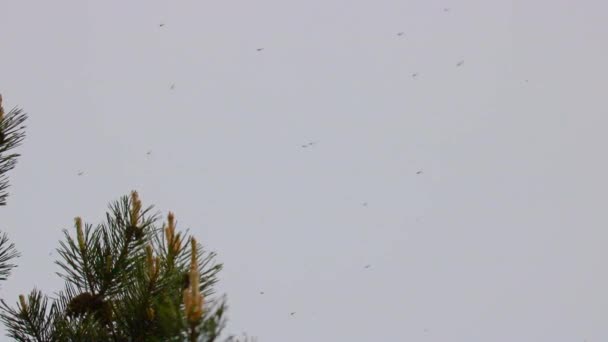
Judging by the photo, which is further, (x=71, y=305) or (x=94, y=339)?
(x=71, y=305)

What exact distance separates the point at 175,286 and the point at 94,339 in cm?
39

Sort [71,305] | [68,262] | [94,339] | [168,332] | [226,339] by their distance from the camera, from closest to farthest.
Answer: [226,339], [168,332], [94,339], [71,305], [68,262]

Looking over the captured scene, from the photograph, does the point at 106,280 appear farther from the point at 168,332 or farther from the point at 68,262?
the point at 168,332

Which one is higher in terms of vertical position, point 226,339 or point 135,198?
point 135,198

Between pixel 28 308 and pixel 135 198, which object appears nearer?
pixel 28 308

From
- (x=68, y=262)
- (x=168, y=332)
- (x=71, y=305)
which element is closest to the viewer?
(x=168, y=332)

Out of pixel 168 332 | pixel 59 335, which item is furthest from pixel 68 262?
pixel 168 332

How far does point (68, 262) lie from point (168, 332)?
5.59 feet

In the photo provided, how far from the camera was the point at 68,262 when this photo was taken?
412 centimetres

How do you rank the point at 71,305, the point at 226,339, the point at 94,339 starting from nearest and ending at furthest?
the point at 226,339
the point at 94,339
the point at 71,305

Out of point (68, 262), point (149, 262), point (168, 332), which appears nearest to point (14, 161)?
point (68, 262)

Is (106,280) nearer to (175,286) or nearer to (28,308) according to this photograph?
(28,308)

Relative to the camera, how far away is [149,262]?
3.54 m

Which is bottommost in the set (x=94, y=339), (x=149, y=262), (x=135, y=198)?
(x=94, y=339)
